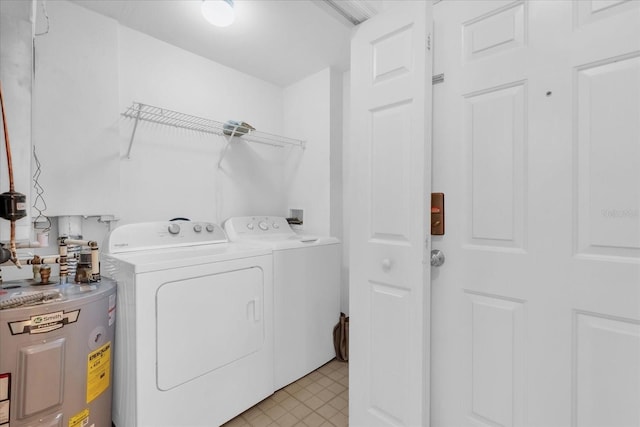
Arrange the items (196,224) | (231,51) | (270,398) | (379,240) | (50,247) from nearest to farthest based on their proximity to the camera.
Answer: (379,240)
(50,247)
(270,398)
(196,224)
(231,51)

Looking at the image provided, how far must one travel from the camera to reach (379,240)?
1391 millimetres

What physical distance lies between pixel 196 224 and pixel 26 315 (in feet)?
3.30

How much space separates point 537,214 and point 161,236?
6.48 ft

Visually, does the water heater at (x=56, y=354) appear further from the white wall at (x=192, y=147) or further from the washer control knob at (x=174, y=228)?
the white wall at (x=192, y=147)

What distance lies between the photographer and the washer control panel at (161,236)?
5.53 feet

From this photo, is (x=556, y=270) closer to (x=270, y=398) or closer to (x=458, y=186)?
(x=458, y=186)

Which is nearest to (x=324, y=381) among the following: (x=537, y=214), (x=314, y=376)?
(x=314, y=376)

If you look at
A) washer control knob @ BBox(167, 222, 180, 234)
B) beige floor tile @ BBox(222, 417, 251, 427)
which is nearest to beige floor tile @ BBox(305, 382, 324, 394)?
beige floor tile @ BBox(222, 417, 251, 427)

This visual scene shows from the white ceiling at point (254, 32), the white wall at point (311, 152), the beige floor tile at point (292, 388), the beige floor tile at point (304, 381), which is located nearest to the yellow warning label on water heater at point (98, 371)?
the beige floor tile at point (292, 388)

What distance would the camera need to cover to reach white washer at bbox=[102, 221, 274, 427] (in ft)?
4.49

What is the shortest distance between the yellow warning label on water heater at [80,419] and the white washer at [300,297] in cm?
96

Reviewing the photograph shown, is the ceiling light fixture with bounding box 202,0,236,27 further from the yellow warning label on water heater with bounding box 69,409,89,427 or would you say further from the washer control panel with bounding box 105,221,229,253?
the yellow warning label on water heater with bounding box 69,409,89,427

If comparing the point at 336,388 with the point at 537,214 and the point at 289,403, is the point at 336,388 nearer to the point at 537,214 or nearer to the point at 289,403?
the point at 289,403

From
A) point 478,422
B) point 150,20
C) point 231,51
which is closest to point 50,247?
point 150,20
